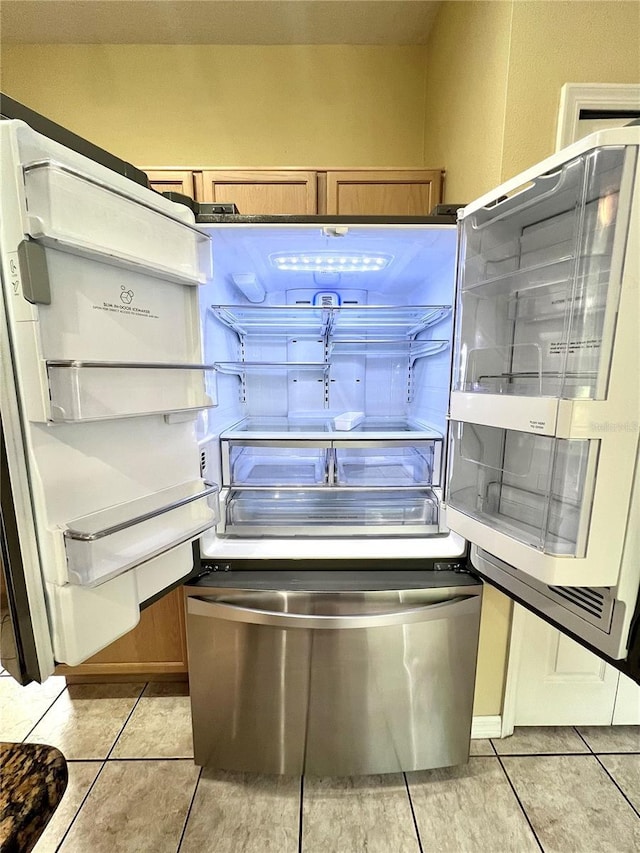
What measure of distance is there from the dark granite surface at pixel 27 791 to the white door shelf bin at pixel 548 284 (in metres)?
0.98

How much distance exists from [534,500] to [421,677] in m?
0.63

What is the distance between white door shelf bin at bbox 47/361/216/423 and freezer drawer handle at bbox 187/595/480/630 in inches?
23.1

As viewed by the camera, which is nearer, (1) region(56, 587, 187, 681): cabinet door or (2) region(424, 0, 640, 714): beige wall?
(2) region(424, 0, 640, 714): beige wall

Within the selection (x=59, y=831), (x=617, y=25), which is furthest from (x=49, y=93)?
(x=59, y=831)

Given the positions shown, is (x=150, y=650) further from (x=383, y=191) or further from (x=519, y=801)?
(x=383, y=191)

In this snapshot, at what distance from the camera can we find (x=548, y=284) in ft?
2.78

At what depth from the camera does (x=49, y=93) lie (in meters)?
1.75

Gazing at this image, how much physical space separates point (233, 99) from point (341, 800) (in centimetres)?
285

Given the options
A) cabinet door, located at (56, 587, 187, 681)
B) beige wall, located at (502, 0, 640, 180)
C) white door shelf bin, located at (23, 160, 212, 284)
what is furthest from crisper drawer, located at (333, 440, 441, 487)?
beige wall, located at (502, 0, 640, 180)

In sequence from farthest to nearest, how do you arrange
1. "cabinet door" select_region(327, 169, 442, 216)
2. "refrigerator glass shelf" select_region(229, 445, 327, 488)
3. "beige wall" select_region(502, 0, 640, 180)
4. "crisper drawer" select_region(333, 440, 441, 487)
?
1. "cabinet door" select_region(327, 169, 442, 216)
2. "refrigerator glass shelf" select_region(229, 445, 327, 488)
3. "crisper drawer" select_region(333, 440, 441, 487)
4. "beige wall" select_region(502, 0, 640, 180)

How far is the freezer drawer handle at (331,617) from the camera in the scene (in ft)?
3.34

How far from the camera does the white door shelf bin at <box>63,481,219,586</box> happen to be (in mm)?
675

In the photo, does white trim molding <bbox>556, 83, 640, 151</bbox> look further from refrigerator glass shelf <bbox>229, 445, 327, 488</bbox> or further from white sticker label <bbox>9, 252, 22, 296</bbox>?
white sticker label <bbox>9, 252, 22, 296</bbox>

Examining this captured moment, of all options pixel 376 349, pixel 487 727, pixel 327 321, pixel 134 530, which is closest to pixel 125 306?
pixel 134 530
